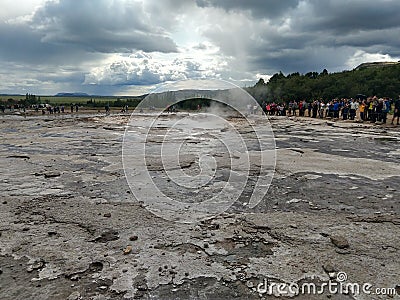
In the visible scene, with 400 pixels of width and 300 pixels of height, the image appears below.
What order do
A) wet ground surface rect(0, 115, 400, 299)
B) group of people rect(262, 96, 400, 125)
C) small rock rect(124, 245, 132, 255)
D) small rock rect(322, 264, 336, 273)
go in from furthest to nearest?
1. group of people rect(262, 96, 400, 125)
2. small rock rect(124, 245, 132, 255)
3. small rock rect(322, 264, 336, 273)
4. wet ground surface rect(0, 115, 400, 299)

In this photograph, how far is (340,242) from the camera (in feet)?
13.2

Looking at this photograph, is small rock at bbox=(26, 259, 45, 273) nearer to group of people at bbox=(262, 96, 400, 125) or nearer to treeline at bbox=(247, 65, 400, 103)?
group of people at bbox=(262, 96, 400, 125)

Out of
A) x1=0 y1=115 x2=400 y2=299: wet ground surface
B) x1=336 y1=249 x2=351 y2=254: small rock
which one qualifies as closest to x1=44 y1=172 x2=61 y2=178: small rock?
x1=0 y1=115 x2=400 y2=299: wet ground surface

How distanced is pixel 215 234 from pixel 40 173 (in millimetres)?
5038

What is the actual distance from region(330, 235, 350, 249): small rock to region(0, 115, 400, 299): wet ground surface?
Result: 0.04 ft

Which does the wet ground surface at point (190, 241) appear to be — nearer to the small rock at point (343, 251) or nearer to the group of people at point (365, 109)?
the small rock at point (343, 251)

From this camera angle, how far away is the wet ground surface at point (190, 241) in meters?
3.21

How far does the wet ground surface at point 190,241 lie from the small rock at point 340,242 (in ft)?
0.04

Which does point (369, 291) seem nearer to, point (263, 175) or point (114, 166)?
point (263, 175)

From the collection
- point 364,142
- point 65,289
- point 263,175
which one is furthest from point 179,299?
point 364,142

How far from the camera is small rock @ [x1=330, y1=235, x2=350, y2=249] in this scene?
13.0 feet

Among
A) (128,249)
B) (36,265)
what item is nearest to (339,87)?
(128,249)

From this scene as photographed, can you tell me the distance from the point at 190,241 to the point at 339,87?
176ft

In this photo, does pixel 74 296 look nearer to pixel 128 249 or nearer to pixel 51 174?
pixel 128 249
